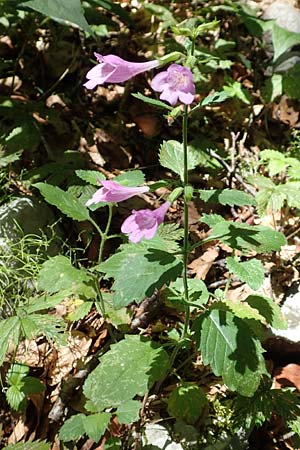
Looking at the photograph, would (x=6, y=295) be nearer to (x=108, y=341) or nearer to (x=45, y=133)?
(x=108, y=341)

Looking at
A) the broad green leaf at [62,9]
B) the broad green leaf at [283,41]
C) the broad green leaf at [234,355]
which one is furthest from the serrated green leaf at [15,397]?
the broad green leaf at [283,41]

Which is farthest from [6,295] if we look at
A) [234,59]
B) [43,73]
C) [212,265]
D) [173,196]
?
[234,59]

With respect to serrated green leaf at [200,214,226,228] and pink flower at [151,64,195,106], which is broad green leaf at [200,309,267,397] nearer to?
serrated green leaf at [200,214,226,228]

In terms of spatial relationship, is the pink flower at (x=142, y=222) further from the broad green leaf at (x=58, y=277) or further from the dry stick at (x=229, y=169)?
the dry stick at (x=229, y=169)

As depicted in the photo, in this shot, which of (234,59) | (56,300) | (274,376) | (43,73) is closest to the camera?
(56,300)

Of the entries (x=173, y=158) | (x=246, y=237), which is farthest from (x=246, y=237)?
(x=173, y=158)
